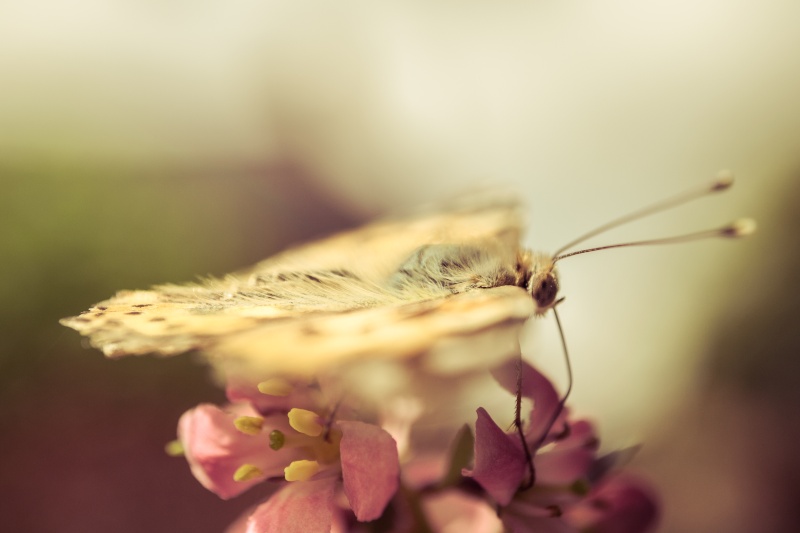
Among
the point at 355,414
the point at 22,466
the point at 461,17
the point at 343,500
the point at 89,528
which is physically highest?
the point at 461,17

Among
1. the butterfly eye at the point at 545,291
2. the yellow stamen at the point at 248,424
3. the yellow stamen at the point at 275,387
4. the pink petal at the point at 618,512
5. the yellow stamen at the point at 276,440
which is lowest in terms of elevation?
the pink petal at the point at 618,512

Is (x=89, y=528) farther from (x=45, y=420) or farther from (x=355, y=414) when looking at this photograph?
(x=355, y=414)

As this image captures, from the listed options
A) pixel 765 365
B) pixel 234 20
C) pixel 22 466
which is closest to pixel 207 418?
pixel 22 466

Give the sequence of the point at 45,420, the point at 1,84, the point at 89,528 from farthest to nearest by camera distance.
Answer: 1. the point at 1,84
2. the point at 45,420
3. the point at 89,528

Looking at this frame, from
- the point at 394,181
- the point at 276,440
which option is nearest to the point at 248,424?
the point at 276,440

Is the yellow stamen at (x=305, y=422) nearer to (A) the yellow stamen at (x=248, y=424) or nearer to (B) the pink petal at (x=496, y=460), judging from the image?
(A) the yellow stamen at (x=248, y=424)

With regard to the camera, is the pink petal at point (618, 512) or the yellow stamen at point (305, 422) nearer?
the yellow stamen at point (305, 422)

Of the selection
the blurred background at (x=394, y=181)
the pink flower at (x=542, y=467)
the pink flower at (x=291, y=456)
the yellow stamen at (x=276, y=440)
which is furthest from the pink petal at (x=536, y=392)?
the blurred background at (x=394, y=181)

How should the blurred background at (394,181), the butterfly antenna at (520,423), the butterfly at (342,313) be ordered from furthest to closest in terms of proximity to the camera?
the blurred background at (394,181)
the butterfly antenna at (520,423)
the butterfly at (342,313)
